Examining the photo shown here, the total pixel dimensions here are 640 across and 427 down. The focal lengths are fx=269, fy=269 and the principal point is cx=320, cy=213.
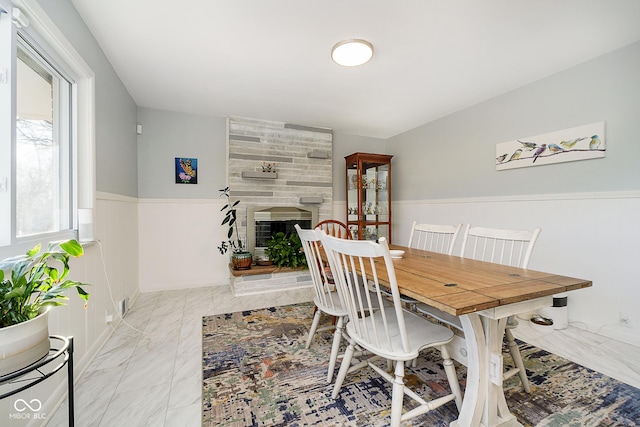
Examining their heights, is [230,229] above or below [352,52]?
below

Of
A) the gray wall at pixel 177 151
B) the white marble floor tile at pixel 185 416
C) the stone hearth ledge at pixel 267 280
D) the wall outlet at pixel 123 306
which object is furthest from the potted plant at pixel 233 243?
the white marble floor tile at pixel 185 416

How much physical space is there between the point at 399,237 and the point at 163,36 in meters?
3.87

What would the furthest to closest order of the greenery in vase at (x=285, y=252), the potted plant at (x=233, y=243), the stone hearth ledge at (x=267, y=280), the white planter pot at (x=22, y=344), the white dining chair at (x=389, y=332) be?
the greenery in vase at (x=285, y=252) < the potted plant at (x=233, y=243) < the stone hearth ledge at (x=267, y=280) < the white dining chair at (x=389, y=332) < the white planter pot at (x=22, y=344)

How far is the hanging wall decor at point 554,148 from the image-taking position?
7.39 feet

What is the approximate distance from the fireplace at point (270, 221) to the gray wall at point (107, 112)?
1.45 m

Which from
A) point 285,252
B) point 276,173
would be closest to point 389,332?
point 285,252

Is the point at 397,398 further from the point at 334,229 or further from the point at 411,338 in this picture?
the point at 334,229

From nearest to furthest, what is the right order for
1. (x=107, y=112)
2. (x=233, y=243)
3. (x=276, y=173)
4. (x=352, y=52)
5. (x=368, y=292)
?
(x=368, y=292) → (x=352, y=52) → (x=107, y=112) → (x=233, y=243) → (x=276, y=173)

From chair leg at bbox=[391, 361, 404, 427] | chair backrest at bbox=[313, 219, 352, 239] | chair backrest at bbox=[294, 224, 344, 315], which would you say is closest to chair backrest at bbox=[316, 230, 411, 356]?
chair leg at bbox=[391, 361, 404, 427]

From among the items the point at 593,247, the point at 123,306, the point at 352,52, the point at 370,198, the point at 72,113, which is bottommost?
the point at 123,306

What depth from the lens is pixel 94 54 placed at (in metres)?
2.00

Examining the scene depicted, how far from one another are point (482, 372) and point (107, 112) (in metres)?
3.14

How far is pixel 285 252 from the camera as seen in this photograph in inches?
138

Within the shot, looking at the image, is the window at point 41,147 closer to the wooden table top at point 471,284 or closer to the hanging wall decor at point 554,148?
the wooden table top at point 471,284
